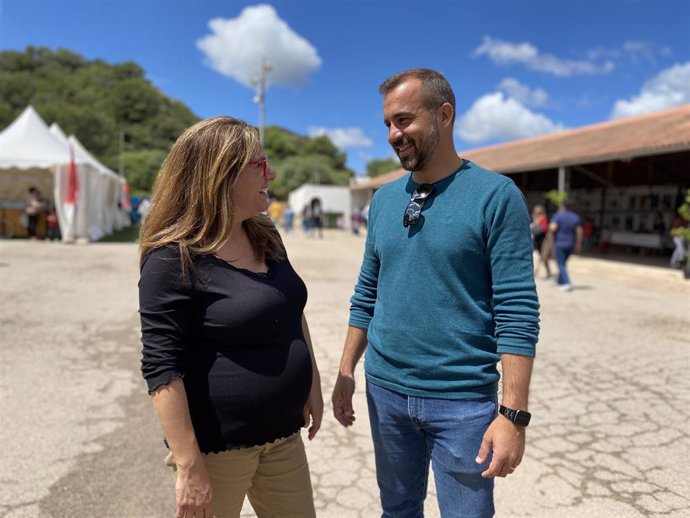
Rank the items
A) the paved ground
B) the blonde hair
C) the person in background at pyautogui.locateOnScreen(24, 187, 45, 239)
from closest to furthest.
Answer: the blonde hair
the paved ground
the person in background at pyautogui.locateOnScreen(24, 187, 45, 239)

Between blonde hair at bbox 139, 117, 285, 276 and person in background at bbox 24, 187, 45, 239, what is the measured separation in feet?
56.9

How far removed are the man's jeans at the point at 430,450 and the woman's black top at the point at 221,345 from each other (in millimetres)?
363

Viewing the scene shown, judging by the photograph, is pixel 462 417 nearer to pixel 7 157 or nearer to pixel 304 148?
pixel 7 157

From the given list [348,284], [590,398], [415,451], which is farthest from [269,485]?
[348,284]

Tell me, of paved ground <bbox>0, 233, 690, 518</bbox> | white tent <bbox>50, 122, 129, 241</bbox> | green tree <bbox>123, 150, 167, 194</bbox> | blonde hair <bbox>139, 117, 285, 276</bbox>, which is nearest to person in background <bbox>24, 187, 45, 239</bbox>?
white tent <bbox>50, 122, 129, 241</bbox>

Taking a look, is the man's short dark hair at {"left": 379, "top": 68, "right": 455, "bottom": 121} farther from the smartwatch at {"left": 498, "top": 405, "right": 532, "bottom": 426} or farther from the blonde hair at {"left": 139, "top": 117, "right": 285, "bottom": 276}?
the smartwatch at {"left": 498, "top": 405, "right": 532, "bottom": 426}

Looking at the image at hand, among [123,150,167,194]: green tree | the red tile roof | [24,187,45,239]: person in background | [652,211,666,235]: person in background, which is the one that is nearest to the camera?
the red tile roof

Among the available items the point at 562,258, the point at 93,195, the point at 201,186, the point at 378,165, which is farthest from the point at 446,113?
the point at 378,165

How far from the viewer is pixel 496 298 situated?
4.99 ft

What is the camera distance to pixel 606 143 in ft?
51.0

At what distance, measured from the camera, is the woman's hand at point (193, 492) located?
4.71 ft

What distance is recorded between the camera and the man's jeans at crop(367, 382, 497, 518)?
1564 mm

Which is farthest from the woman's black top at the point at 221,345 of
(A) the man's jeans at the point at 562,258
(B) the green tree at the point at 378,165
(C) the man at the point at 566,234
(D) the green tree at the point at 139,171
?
(B) the green tree at the point at 378,165

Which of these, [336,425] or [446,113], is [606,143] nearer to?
[336,425]
